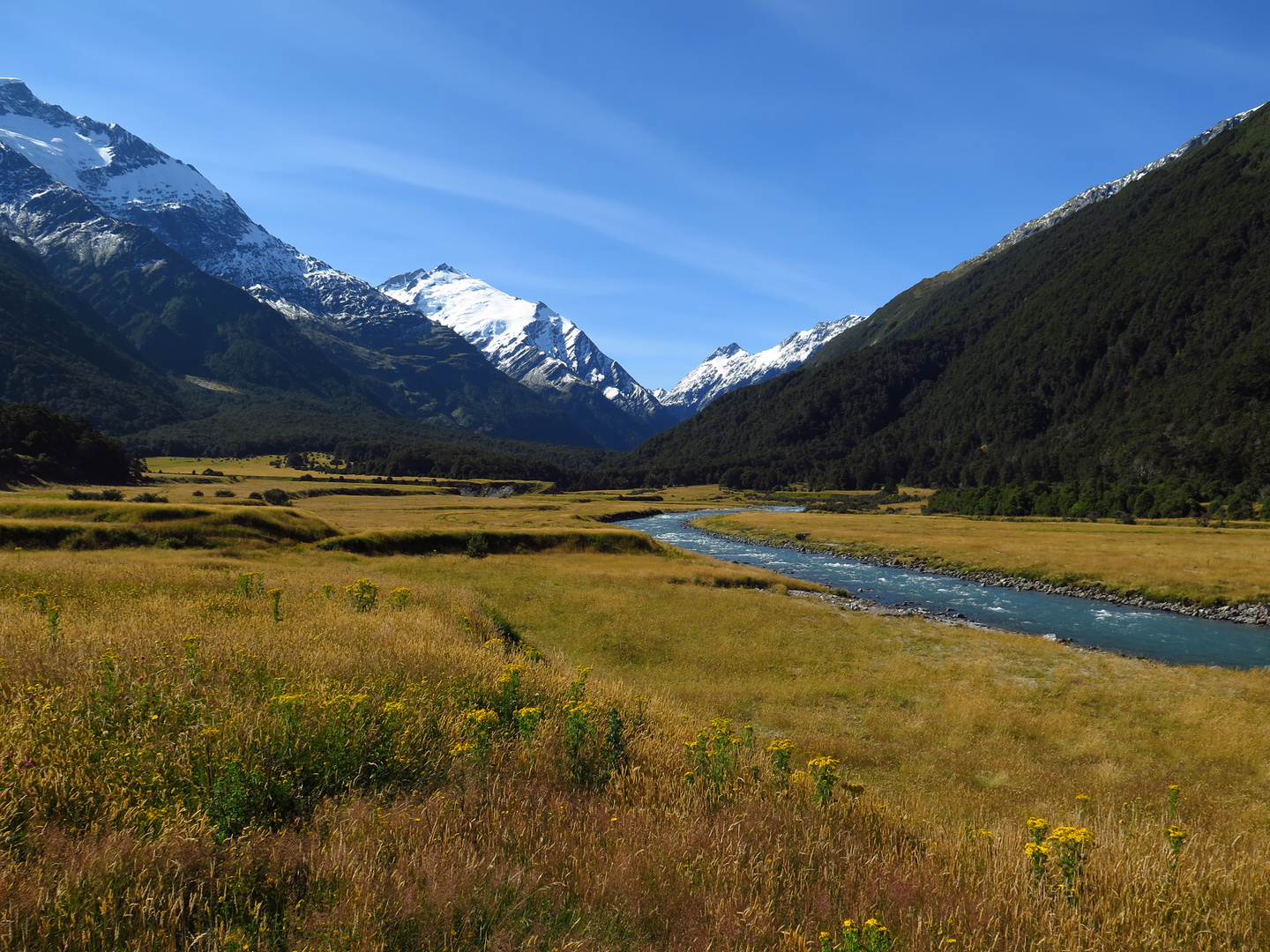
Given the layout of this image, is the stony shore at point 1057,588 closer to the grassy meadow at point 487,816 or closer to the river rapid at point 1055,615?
the river rapid at point 1055,615

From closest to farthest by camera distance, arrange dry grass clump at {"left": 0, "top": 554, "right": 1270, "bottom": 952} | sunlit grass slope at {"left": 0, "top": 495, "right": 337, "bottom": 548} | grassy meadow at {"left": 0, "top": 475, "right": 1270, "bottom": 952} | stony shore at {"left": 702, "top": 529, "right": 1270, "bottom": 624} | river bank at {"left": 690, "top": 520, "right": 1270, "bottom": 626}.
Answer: dry grass clump at {"left": 0, "top": 554, "right": 1270, "bottom": 952} → grassy meadow at {"left": 0, "top": 475, "right": 1270, "bottom": 952} → sunlit grass slope at {"left": 0, "top": 495, "right": 337, "bottom": 548} → stony shore at {"left": 702, "top": 529, "right": 1270, "bottom": 624} → river bank at {"left": 690, "top": 520, "right": 1270, "bottom": 626}

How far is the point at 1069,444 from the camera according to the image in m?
192

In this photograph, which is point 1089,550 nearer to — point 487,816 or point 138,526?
point 487,816

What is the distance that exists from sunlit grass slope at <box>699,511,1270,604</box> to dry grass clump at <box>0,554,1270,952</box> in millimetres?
45529

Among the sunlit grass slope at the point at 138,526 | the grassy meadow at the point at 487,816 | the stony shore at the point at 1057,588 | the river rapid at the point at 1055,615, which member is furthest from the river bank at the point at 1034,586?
the sunlit grass slope at the point at 138,526

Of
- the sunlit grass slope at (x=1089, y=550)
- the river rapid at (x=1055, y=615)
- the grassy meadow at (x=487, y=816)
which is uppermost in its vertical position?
the grassy meadow at (x=487, y=816)

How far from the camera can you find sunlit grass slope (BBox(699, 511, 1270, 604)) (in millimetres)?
40469

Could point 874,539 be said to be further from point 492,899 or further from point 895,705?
point 492,899

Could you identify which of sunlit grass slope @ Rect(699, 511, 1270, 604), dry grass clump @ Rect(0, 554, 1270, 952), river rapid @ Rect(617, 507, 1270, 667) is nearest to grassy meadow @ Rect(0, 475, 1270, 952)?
dry grass clump @ Rect(0, 554, 1270, 952)

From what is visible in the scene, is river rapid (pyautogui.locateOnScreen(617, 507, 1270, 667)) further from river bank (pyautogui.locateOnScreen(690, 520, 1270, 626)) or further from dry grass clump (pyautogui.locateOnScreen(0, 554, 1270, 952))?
dry grass clump (pyautogui.locateOnScreen(0, 554, 1270, 952))

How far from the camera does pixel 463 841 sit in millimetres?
5133

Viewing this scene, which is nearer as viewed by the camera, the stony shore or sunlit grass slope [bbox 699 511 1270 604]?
the stony shore

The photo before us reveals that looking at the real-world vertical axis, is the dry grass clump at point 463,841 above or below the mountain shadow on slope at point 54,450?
below

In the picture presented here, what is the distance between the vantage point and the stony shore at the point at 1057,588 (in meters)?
35.5
